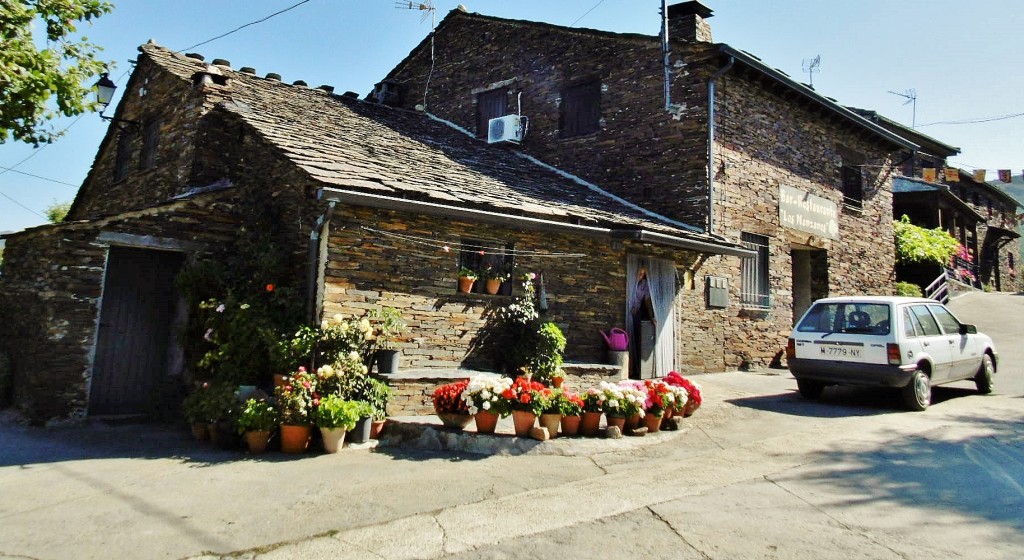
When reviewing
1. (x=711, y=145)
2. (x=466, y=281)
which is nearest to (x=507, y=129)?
(x=711, y=145)

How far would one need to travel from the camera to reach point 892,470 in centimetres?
570

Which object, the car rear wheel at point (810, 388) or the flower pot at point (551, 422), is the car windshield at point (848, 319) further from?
the flower pot at point (551, 422)

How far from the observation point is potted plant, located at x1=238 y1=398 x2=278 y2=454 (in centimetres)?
668

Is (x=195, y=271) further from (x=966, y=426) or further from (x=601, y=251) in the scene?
(x=966, y=426)

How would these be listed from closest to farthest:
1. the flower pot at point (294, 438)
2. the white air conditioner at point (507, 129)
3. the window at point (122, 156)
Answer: the flower pot at point (294, 438)
the window at point (122, 156)
the white air conditioner at point (507, 129)

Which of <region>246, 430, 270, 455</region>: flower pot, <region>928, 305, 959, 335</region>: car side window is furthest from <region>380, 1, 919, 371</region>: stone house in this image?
<region>246, 430, 270, 455</region>: flower pot

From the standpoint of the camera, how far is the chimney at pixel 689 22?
13.4m

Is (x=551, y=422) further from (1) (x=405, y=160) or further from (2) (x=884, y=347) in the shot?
(1) (x=405, y=160)

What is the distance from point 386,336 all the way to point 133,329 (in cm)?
421

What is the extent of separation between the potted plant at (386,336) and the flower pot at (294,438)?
144 cm

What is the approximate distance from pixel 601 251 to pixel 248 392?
6.00 m

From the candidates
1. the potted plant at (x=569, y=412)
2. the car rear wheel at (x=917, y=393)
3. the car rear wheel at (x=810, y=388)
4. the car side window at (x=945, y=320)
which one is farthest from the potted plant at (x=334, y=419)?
the car side window at (x=945, y=320)

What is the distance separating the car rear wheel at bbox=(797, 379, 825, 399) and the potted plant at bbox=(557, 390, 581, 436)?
178 inches

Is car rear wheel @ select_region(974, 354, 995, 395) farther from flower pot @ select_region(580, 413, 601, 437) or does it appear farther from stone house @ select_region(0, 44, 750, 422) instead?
flower pot @ select_region(580, 413, 601, 437)
